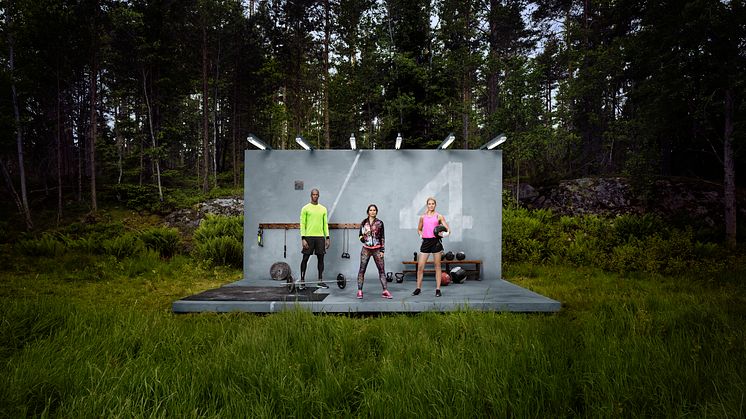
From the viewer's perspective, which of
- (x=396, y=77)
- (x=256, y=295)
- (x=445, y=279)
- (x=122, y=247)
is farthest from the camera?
(x=396, y=77)

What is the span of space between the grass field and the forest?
8.98 meters

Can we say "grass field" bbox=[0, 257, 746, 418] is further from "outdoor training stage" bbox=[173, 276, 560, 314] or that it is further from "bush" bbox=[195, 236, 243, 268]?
"bush" bbox=[195, 236, 243, 268]

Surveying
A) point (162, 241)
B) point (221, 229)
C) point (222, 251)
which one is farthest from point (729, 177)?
point (162, 241)

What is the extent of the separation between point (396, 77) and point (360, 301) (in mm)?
11987

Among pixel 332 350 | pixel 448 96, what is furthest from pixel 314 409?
pixel 448 96

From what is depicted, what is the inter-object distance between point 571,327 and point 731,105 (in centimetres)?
1078

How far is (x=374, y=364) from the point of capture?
123 inches

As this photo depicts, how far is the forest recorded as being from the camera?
10.6 m

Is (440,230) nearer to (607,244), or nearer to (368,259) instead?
(368,259)

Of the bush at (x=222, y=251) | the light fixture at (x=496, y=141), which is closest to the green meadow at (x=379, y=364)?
the light fixture at (x=496, y=141)

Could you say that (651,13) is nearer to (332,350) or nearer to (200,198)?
(332,350)

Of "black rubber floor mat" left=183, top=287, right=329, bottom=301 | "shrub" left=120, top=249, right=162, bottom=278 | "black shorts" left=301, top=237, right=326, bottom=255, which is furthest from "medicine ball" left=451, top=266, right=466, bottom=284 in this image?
"shrub" left=120, top=249, right=162, bottom=278

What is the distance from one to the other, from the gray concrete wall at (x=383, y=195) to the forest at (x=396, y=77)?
14.8 feet

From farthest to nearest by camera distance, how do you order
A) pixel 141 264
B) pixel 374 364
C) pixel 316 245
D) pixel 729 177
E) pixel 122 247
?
1. pixel 122 247
2. pixel 729 177
3. pixel 141 264
4. pixel 316 245
5. pixel 374 364
